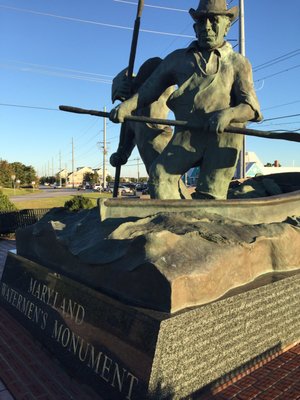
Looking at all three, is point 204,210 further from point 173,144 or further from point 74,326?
point 74,326

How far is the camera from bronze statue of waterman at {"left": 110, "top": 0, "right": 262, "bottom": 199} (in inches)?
153

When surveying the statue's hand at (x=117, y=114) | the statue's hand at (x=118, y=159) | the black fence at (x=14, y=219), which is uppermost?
the statue's hand at (x=117, y=114)

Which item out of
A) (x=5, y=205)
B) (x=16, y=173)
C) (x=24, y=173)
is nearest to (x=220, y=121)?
(x=5, y=205)

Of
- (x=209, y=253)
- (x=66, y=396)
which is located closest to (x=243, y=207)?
(x=209, y=253)

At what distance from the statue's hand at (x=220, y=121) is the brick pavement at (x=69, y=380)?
6.55ft

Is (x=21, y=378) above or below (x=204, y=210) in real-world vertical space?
below

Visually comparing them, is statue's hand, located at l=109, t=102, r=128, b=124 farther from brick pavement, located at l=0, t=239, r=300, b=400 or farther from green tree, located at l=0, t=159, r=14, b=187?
green tree, located at l=0, t=159, r=14, b=187

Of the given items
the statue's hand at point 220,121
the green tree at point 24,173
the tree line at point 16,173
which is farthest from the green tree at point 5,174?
the statue's hand at point 220,121

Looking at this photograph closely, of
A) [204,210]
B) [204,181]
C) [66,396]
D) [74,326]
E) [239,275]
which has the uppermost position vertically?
[204,181]

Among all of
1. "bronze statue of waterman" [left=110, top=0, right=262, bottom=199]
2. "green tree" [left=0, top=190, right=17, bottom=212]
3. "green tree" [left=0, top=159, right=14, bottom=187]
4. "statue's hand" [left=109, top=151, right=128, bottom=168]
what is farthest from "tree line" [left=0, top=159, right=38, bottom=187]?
"bronze statue of waterman" [left=110, top=0, right=262, bottom=199]

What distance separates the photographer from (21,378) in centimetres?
295

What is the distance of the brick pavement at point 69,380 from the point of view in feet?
8.70

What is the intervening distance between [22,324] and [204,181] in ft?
7.89

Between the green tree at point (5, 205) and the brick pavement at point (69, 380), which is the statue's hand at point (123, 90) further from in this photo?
the green tree at point (5, 205)
